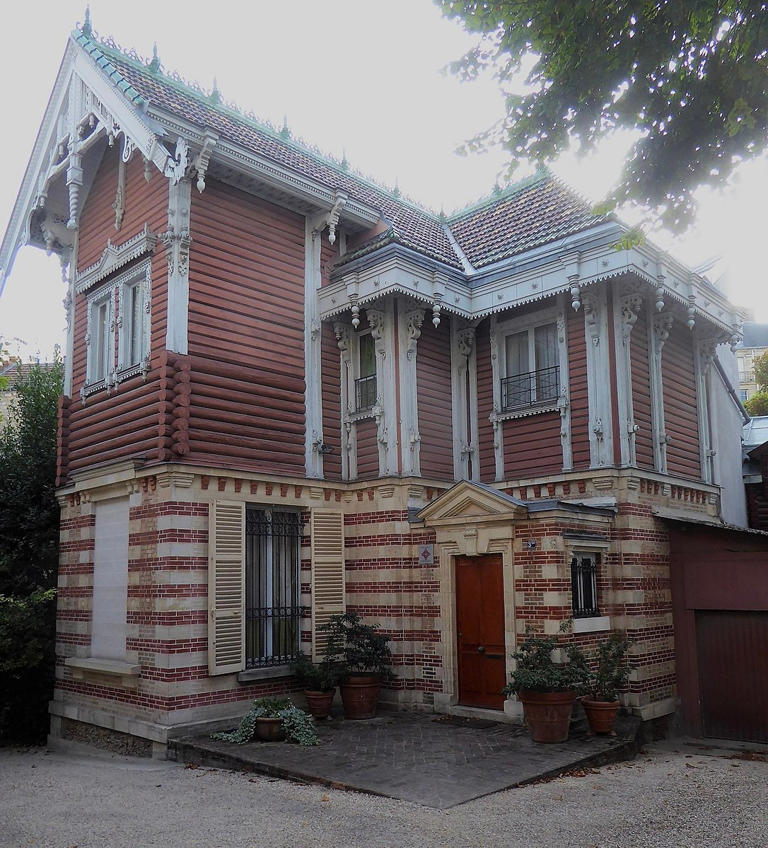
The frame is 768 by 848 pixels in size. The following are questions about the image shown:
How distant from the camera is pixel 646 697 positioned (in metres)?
12.9

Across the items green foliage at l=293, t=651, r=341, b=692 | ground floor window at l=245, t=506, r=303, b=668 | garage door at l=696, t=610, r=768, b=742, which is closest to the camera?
green foliage at l=293, t=651, r=341, b=692

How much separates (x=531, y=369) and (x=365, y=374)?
116 inches

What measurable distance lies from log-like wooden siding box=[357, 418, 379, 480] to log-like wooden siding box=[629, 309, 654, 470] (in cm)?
435

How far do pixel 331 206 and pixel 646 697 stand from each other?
31.8ft

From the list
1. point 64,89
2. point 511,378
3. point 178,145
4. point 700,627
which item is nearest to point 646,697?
point 700,627

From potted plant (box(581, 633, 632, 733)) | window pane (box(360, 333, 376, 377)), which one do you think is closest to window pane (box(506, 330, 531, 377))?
window pane (box(360, 333, 376, 377))

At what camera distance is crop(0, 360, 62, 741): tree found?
14039 millimetres

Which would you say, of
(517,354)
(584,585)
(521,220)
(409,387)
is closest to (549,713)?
(584,585)

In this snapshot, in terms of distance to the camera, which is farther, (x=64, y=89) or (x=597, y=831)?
(x=64, y=89)

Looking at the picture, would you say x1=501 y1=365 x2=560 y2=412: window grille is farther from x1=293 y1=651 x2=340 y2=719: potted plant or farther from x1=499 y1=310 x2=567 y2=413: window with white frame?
x1=293 y1=651 x2=340 y2=719: potted plant

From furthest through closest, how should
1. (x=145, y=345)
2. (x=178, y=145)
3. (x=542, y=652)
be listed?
1. (x=145, y=345)
2. (x=178, y=145)
3. (x=542, y=652)

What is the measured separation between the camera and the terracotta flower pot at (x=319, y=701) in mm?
12727

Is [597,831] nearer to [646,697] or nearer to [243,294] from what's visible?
[646,697]

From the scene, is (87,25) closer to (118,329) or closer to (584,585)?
(118,329)
